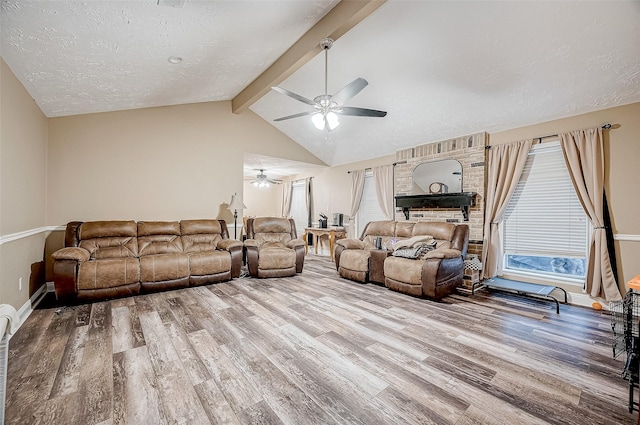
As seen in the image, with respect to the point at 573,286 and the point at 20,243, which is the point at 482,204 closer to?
the point at 573,286

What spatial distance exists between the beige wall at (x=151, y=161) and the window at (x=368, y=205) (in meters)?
2.38

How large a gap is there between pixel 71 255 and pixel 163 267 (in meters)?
1.00

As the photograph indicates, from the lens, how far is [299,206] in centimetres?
898

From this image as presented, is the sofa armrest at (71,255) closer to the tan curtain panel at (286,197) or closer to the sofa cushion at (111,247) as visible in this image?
the sofa cushion at (111,247)

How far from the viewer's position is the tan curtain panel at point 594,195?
326 cm

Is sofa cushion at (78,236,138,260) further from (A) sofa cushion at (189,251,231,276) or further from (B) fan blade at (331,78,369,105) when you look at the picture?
(B) fan blade at (331,78,369,105)

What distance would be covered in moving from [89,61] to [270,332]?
3312mm

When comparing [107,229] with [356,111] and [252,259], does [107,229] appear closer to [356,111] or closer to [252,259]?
[252,259]

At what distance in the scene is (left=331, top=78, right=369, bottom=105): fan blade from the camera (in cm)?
285

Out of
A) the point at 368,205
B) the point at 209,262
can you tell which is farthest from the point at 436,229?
the point at 209,262

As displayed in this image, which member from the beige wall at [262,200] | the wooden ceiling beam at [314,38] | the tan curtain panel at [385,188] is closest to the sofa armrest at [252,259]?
the wooden ceiling beam at [314,38]

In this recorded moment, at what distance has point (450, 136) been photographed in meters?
4.73

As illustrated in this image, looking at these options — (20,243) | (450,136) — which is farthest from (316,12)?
(20,243)

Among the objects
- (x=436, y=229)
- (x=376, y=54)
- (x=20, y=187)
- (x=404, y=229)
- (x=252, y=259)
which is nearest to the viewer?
(x=20, y=187)
